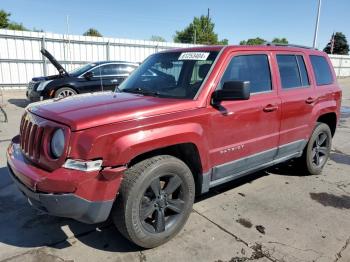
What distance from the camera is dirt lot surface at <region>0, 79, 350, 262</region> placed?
3.03 m

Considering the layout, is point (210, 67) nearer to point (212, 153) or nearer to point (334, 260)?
point (212, 153)

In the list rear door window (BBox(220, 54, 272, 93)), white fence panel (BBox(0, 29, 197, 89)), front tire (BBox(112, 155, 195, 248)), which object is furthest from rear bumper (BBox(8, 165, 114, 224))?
white fence panel (BBox(0, 29, 197, 89))

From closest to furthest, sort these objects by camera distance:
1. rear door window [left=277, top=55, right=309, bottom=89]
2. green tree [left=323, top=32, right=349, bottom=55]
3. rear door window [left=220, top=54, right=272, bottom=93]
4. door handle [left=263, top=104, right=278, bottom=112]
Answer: rear door window [left=220, top=54, right=272, bottom=93] → door handle [left=263, top=104, right=278, bottom=112] → rear door window [left=277, top=55, right=309, bottom=89] → green tree [left=323, top=32, right=349, bottom=55]

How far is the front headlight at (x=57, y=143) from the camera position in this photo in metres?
2.62

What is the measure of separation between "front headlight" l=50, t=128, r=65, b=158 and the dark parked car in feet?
25.0

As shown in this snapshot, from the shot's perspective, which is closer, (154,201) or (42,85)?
(154,201)

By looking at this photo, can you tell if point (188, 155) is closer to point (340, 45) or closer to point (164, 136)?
point (164, 136)

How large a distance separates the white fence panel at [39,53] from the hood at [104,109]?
14.9 m

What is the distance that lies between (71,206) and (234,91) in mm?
1851

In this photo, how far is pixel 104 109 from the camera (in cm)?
290

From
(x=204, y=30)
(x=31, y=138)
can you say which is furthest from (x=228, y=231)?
(x=204, y=30)

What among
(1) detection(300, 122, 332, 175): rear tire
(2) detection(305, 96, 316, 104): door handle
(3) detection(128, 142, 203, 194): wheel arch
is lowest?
(1) detection(300, 122, 332, 175): rear tire

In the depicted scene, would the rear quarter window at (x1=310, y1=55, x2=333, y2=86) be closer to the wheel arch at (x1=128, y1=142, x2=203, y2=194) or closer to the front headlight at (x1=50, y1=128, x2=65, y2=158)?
the wheel arch at (x1=128, y1=142, x2=203, y2=194)

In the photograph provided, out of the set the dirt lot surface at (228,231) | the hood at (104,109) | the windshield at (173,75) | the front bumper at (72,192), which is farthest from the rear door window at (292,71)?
the front bumper at (72,192)
